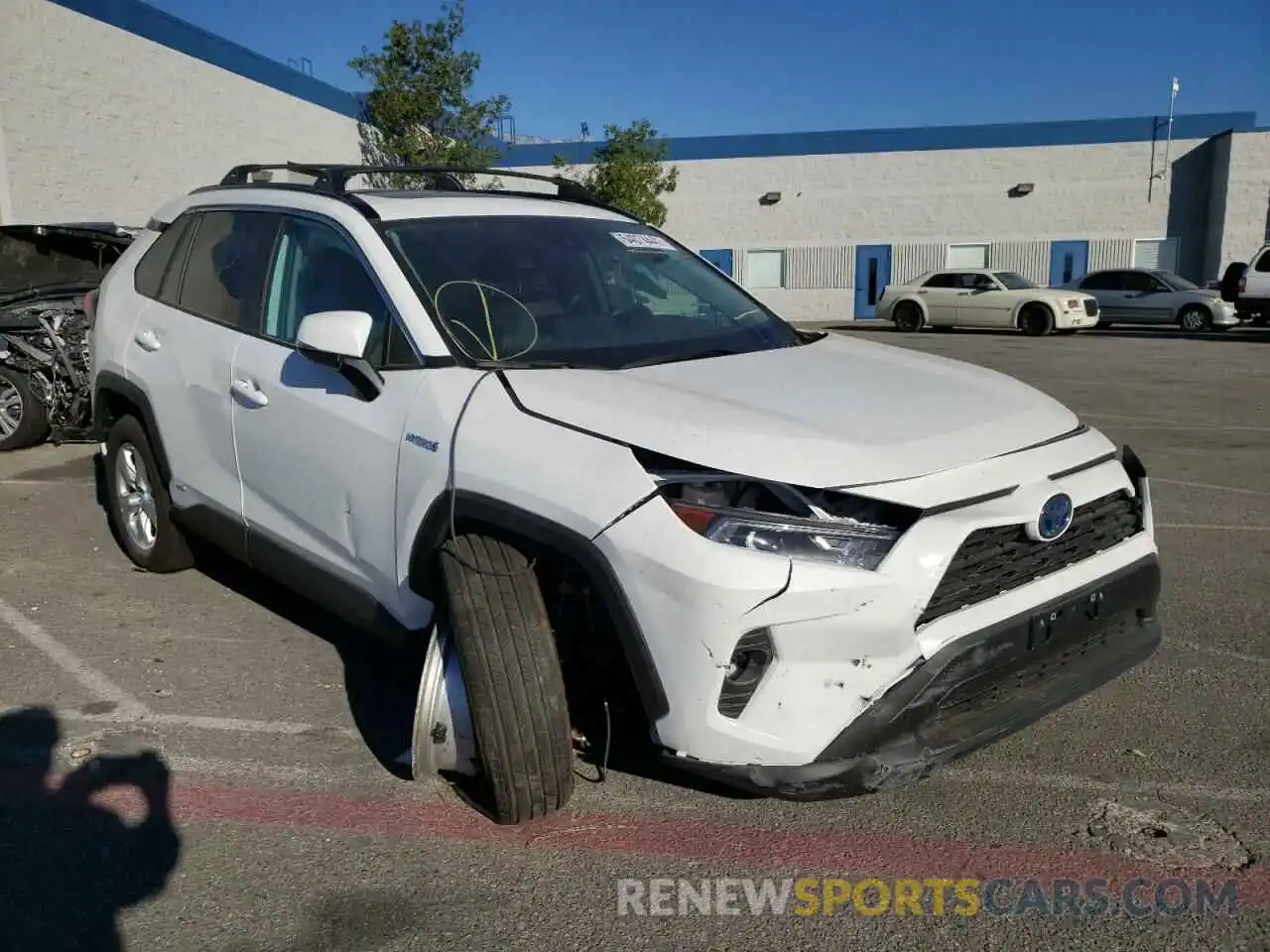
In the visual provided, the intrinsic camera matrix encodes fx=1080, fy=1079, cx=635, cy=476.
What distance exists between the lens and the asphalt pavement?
2.63 metres

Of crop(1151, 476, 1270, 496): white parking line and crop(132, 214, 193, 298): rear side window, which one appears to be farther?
crop(1151, 476, 1270, 496): white parking line

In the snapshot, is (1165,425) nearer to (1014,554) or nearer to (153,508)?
(1014,554)

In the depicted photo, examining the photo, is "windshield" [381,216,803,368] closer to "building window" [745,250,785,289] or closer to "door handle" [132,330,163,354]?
"door handle" [132,330,163,354]

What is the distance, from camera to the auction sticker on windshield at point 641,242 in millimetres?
4301

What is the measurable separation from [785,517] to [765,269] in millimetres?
33180

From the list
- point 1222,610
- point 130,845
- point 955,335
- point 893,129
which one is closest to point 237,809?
point 130,845

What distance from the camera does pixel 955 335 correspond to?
77.9 feet

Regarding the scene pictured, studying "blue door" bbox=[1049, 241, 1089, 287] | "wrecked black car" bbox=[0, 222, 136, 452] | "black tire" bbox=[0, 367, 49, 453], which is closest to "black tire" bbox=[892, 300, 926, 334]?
"blue door" bbox=[1049, 241, 1089, 287]

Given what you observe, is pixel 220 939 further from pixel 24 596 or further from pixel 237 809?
pixel 24 596

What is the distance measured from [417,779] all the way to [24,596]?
9.39 ft

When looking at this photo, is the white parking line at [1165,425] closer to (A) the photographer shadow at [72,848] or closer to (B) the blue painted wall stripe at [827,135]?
(A) the photographer shadow at [72,848]

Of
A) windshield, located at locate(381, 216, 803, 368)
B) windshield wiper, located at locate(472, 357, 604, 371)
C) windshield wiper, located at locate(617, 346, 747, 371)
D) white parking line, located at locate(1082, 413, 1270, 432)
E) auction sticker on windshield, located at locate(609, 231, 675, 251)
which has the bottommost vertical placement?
white parking line, located at locate(1082, 413, 1270, 432)

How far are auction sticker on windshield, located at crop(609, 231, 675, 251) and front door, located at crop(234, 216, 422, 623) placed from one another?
1122 mm

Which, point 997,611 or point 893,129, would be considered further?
point 893,129
